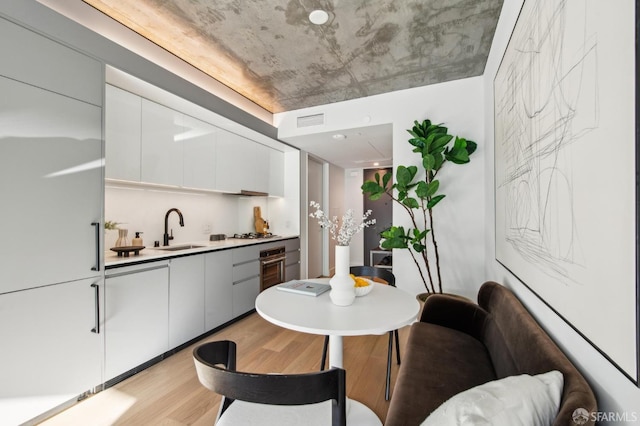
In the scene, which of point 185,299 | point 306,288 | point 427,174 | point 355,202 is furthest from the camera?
point 355,202

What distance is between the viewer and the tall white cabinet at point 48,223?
5.16 feet

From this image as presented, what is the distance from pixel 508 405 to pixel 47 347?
2.41 m

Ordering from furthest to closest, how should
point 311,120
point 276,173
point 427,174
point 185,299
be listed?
point 276,173
point 311,120
point 427,174
point 185,299

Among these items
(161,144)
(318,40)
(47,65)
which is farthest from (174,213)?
(318,40)

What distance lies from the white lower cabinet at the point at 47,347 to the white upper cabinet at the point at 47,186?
4.2 inches

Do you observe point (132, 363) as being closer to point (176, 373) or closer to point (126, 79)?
point (176, 373)

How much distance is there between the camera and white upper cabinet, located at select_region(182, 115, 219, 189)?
301 centimetres

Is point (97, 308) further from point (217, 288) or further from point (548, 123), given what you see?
point (548, 123)

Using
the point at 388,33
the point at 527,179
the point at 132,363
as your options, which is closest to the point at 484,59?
the point at 388,33

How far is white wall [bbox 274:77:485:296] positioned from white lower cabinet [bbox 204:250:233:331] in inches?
79.5

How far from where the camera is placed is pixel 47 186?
5.68ft

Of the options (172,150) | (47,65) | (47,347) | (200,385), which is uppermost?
(47,65)

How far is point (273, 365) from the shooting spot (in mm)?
2361

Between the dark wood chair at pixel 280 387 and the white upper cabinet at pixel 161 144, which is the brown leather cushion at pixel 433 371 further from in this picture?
the white upper cabinet at pixel 161 144
